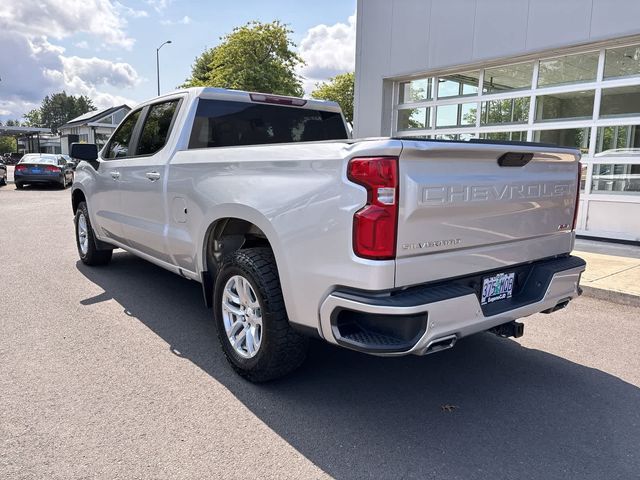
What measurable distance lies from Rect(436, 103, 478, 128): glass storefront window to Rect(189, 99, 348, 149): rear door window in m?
5.80

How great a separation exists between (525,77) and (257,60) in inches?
816

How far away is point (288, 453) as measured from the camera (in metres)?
2.67

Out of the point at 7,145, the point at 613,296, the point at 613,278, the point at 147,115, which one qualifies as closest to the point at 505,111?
the point at 613,278

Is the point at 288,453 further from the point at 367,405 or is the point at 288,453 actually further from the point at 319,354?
the point at 319,354

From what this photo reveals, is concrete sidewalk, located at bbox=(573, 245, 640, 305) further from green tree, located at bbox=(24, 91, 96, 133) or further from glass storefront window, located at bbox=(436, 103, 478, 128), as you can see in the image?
green tree, located at bbox=(24, 91, 96, 133)

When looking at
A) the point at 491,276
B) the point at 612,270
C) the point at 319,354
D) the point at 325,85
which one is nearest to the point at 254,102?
the point at 319,354

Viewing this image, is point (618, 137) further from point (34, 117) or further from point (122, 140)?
point (34, 117)

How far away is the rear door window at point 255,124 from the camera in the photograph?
14.3 ft

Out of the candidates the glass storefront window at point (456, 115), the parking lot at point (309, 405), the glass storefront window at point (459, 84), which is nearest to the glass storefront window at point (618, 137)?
the glass storefront window at point (456, 115)

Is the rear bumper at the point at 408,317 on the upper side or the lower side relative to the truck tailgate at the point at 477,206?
lower

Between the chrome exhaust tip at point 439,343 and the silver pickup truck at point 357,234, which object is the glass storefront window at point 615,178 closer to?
the silver pickup truck at point 357,234

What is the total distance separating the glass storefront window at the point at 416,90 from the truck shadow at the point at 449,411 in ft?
24.9

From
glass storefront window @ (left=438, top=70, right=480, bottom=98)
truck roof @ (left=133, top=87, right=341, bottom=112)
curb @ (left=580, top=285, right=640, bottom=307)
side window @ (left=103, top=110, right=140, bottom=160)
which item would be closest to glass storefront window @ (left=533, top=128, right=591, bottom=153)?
glass storefront window @ (left=438, top=70, right=480, bottom=98)

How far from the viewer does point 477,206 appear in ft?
9.40
